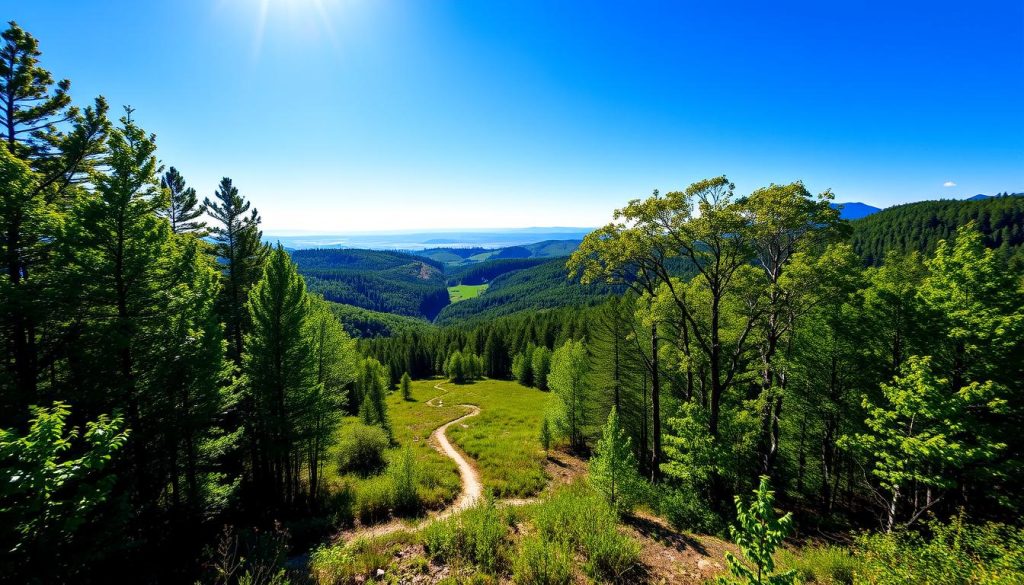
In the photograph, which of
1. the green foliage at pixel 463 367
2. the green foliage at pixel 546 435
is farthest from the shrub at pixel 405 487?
the green foliage at pixel 463 367

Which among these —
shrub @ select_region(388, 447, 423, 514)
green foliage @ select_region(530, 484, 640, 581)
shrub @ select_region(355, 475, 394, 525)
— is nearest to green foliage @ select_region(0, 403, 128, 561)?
green foliage @ select_region(530, 484, 640, 581)

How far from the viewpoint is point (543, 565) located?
859cm

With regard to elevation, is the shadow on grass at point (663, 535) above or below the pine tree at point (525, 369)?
above

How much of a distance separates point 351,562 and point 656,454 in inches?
594

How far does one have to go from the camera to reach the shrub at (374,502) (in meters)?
17.0

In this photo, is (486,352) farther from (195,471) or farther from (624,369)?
(195,471)

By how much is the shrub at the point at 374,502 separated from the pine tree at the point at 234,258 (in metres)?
10.2

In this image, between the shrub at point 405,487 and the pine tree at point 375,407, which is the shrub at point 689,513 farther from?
the pine tree at point 375,407

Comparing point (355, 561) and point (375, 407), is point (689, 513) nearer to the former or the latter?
point (355, 561)

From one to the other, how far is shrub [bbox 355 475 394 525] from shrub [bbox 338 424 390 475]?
561cm

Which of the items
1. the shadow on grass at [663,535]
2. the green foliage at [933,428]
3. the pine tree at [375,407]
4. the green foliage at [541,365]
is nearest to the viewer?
the green foliage at [933,428]

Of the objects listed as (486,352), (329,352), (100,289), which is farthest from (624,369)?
(486,352)

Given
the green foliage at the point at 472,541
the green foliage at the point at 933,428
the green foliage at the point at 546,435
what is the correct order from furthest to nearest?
1. the green foliage at the point at 546,435
2. the green foliage at the point at 933,428
3. the green foliage at the point at 472,541

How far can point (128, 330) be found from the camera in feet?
34.2
